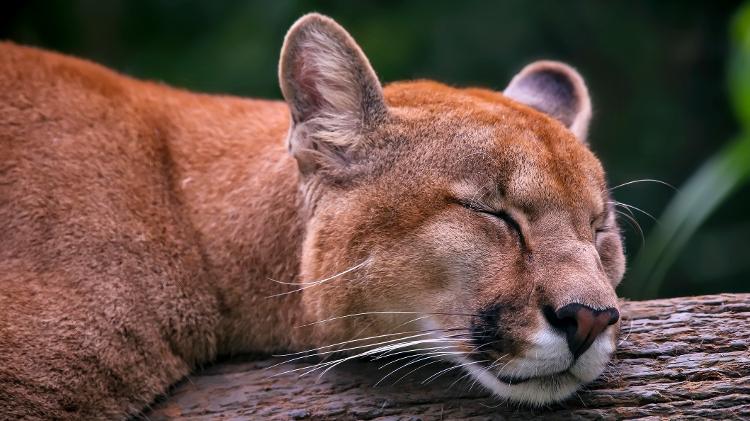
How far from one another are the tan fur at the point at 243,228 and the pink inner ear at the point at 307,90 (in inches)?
3.9

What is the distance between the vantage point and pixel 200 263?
5402mm

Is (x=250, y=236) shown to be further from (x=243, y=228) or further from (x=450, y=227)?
(x=450, y=227)

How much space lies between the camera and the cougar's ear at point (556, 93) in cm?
618

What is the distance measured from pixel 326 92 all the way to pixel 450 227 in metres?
1.13

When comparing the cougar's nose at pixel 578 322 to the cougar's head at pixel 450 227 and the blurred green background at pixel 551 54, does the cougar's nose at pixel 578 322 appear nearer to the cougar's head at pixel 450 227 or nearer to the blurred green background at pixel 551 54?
the cougar's head at pixel 450 227

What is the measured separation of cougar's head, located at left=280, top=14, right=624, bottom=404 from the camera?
429 cm

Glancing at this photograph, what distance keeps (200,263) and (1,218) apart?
1.13 m

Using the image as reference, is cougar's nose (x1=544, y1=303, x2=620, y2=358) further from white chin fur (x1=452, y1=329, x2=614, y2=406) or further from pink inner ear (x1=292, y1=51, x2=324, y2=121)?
pink inner ear (x1=292, y1=51, x2=324, y2=121)

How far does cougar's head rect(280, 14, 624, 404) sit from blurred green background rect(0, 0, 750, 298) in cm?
695

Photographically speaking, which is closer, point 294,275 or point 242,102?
point 294,275

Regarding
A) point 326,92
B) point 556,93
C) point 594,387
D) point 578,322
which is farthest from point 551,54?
point 578,322

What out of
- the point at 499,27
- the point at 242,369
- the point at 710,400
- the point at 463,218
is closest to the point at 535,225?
the point at 463,218

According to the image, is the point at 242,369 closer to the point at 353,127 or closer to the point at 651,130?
the point at 353,127

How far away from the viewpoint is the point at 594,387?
4.60 m
